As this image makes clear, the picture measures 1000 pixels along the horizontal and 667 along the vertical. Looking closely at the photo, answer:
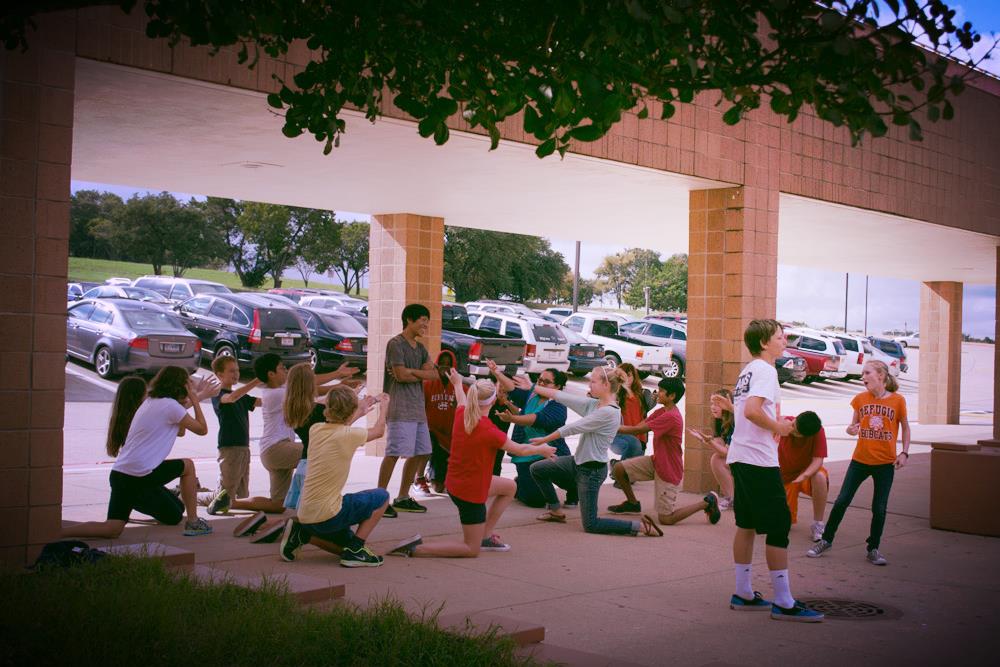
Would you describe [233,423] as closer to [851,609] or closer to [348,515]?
[348,515]

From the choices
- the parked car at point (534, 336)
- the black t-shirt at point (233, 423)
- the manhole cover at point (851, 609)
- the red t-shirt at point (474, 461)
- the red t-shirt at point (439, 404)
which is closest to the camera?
the manhole cover at point (851, 609)

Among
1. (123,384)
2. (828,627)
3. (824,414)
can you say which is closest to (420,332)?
(123,384)

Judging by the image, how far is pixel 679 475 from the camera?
10.1 meters

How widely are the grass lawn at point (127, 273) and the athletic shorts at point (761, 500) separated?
4773 centimetres

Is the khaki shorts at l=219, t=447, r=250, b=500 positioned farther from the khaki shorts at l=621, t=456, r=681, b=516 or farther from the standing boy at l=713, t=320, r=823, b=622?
the standing boy at l=713, t=320, r=823, b=622

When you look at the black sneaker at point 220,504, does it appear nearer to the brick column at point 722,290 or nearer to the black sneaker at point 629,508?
the black sneaker at point 629,508

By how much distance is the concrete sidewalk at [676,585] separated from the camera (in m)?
6.10

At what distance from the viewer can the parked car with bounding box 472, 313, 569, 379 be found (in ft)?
95.2

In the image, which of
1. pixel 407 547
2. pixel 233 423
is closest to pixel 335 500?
pixel 407 547

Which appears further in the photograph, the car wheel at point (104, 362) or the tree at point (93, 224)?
the tree at point (93, 224)

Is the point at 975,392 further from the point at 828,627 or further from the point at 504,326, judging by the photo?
the point at 828,627

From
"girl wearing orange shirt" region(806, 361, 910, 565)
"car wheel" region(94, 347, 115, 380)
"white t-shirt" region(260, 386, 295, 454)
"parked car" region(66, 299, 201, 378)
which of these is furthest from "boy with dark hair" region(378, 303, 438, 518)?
"car wheel" region(94, 347, 115, 380)

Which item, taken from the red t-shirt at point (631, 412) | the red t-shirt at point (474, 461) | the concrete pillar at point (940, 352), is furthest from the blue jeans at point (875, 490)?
the concrete pillar at point (940, 352)

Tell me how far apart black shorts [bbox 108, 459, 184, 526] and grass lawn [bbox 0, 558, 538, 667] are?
2.79m
